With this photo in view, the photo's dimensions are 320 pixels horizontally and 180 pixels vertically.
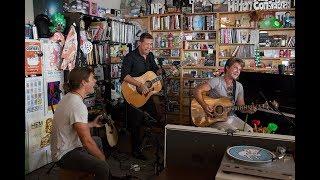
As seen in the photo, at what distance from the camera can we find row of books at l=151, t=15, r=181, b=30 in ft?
18.4

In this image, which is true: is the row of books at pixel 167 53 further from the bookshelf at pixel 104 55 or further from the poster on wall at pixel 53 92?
the poster on wall at pixel 53 92

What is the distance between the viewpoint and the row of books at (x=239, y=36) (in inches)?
207

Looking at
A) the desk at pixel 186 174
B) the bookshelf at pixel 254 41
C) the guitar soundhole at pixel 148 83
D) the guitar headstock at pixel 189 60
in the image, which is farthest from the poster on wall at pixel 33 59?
the bookshelf at pixel 254 41

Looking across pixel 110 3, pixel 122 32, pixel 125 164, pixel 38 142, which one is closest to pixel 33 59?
pixel 38 142

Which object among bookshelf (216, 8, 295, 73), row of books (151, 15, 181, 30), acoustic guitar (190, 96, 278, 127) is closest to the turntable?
acoustic guitar (190, 96, 278, 127)

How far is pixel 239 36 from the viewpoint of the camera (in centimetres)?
535

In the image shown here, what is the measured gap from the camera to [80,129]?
2264 millimetres

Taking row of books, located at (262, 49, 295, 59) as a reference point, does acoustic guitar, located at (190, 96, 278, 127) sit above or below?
below

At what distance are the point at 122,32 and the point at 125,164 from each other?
7.58 feet

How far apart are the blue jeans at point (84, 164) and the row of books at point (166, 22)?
12.3 ft

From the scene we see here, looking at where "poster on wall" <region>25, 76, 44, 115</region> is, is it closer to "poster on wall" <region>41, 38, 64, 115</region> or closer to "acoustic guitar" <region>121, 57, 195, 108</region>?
"poster on wall" <region>41, 38, 64, 115</region>

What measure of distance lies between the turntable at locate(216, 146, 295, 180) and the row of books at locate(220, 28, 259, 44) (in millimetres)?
4277

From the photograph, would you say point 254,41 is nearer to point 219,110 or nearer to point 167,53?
point 167,53
